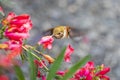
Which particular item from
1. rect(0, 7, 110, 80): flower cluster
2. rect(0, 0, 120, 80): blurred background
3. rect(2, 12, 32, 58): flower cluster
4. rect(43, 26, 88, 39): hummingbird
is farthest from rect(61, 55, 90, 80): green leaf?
rect(0, 0, 120, 80): blurred background

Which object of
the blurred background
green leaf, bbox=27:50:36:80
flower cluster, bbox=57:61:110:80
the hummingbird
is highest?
the blurred background

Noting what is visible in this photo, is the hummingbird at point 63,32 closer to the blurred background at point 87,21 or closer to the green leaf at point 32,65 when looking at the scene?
the green leaf at point 32,65

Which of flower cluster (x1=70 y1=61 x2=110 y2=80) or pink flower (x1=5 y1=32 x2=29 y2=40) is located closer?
pink flower (x1=5 y1=32 x2=29 y2=40)

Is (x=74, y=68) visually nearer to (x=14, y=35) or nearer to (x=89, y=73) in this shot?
(x=89, y=73)

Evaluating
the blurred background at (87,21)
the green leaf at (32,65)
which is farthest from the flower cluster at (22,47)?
the blurred background at (87,21)

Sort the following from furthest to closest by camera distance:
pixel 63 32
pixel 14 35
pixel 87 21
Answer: pixel 87 21 < pixel 63 32 < pixel 14 35

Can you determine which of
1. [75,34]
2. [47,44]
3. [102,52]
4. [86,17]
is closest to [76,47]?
[102,52]

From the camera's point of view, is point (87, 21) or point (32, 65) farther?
point (87, 21)

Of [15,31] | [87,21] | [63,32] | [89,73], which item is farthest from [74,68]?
[87,21]

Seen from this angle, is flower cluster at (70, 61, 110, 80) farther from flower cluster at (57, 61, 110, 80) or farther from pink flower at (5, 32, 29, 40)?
pink flower at (5, 32, 29, 40)
